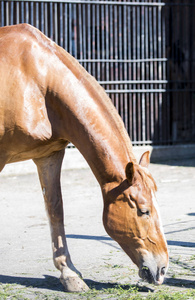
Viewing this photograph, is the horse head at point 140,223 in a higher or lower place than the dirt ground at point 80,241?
higher

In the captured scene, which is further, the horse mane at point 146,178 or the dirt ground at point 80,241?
the dirt ground at point 80,241

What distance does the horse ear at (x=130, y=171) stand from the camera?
3687mm

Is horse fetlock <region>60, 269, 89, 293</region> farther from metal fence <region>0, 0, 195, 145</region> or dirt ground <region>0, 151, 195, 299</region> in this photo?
metal fence <region>0, 0, 195, 145</region>

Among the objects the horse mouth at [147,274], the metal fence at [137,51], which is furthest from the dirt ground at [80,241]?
the metal fence at [137,51]

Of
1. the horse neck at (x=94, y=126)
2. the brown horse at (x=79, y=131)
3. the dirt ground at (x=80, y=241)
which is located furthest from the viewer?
the dirt ground at (x=80, y=241)

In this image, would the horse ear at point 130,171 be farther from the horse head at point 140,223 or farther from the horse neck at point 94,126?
the horse neck at point 94,126

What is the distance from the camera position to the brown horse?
380cm

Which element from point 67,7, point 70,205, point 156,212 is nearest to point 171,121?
point 67,7

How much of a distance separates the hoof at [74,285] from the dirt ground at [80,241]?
0.06 meters

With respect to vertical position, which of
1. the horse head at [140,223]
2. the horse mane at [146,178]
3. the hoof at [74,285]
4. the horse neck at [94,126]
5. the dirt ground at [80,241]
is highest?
the horse neck at [94,126]

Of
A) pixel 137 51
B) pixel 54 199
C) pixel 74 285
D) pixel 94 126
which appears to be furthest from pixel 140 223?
pixel 137 51

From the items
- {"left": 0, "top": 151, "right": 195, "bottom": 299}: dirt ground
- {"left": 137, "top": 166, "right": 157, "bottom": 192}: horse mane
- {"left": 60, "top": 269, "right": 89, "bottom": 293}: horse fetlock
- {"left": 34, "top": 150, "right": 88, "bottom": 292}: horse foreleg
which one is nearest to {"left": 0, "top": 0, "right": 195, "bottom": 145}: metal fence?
{"left": 0, "top": 151, "right": 195, "bottom": 299}: dirt ground

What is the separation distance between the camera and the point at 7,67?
161 inches

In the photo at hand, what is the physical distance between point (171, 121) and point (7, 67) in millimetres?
9289
